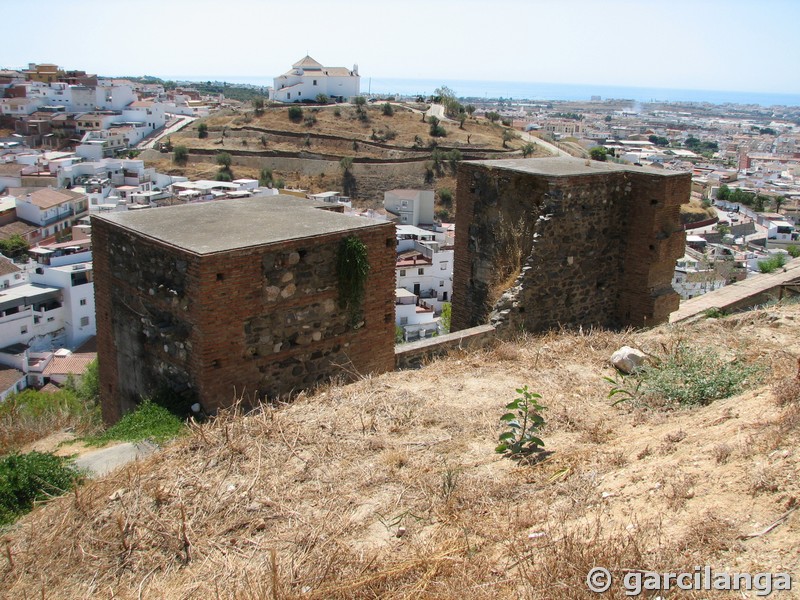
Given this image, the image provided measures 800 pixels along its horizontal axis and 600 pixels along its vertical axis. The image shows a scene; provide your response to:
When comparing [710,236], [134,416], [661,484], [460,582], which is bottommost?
[710,236]

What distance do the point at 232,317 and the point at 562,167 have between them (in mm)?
4779

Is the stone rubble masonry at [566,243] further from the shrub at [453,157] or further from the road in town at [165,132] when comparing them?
the road in town at [165,132]

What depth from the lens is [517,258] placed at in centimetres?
874

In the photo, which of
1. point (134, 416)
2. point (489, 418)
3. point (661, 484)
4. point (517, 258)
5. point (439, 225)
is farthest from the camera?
point (439, 225)

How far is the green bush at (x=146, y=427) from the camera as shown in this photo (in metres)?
6.15

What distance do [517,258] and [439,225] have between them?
46976 mm

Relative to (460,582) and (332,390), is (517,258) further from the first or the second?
(460,582)

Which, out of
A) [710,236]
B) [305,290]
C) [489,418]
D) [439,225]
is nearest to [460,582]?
[489,418]

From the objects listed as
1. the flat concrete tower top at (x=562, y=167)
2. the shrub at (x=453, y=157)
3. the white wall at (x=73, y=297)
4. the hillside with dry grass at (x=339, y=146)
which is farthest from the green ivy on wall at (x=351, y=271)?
the shrub at (x=453, y=157)

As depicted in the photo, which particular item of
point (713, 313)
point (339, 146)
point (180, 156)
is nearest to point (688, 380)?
point (713, 313)

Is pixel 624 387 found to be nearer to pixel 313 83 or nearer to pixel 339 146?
pixel 339 146

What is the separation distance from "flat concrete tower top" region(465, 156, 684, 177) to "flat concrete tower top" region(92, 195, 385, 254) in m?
2.22

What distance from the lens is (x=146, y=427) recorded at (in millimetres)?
6312

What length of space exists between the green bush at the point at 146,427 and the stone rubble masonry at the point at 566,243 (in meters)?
3.81
